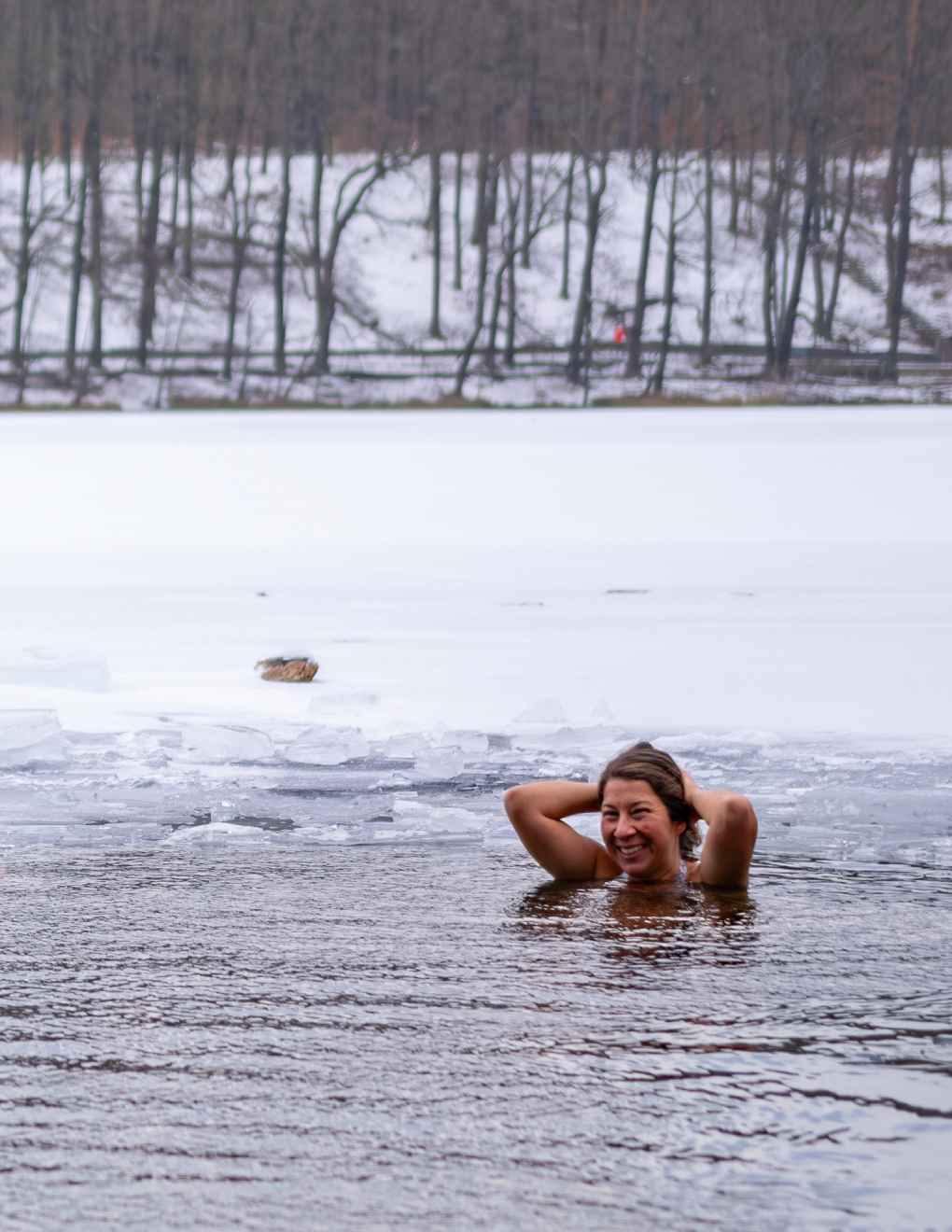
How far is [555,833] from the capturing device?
538 centimetres

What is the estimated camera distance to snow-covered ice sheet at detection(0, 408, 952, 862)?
22.0 feet

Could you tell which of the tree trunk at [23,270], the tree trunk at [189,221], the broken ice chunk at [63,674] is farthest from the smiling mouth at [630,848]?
the tree trunk at [189,221]

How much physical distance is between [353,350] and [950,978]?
117ft

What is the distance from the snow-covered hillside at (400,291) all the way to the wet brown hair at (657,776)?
30550 mm

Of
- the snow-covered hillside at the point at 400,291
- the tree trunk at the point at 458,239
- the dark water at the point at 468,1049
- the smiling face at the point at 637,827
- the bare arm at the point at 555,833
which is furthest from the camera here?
the tree trunk at the point at 458,239

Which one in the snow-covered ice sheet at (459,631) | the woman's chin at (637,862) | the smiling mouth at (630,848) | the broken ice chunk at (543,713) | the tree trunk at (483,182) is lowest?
the snow-covered ice sheet at (459,631)

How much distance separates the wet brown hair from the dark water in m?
0.26

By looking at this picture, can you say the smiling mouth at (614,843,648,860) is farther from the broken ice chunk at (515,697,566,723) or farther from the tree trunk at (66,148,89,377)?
the tree trunk at (66,148,89,377)

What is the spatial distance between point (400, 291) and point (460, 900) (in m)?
44.6

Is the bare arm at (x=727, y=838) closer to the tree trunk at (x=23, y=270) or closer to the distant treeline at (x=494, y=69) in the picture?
the tree trunk at (x=23, y=270)

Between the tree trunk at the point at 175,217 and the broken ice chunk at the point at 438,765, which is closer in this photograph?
the broken ice chunk at the point at 438,765

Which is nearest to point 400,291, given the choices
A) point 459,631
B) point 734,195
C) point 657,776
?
point 734,195

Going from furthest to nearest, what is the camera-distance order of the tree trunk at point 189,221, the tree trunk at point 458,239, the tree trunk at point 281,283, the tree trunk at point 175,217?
1. the tree trunk at point 458,239
2. the tree trunk at point 189,221
3. the tree trunk at point 175,217
4. the tree trunk at point 281,283

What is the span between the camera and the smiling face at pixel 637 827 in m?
5.22
